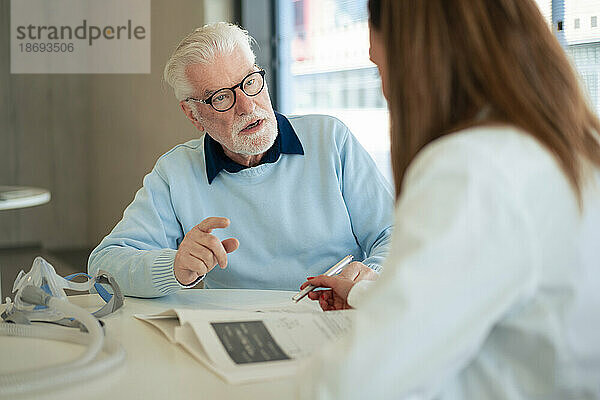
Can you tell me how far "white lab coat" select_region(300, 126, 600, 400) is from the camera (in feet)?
1.87

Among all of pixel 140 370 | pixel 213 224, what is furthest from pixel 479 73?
pixel 213 224

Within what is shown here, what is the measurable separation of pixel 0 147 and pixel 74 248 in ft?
2.45

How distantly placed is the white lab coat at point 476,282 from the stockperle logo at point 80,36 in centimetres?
348

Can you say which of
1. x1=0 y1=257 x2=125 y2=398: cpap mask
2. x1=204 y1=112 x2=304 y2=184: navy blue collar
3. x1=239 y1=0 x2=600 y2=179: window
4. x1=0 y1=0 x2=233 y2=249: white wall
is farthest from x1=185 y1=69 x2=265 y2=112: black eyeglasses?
x1=0 y1=0 x2=233 y2=249: white wall

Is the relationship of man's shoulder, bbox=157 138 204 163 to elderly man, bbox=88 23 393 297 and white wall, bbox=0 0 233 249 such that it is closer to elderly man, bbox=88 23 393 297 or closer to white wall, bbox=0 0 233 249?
elderly man, bbox=88 23 393 297

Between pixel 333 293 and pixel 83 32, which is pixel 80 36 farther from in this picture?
pixel 333 293

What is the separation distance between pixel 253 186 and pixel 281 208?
10cm

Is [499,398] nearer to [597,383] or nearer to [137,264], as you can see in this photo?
[597,383]

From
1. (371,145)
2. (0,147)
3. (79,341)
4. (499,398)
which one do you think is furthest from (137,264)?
(0,147)

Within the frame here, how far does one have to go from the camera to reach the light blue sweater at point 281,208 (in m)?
1.78

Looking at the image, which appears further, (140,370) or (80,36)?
(80,36)

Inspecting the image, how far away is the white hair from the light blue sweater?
9.0 inches

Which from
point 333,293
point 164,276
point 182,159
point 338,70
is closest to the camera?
point 333,293

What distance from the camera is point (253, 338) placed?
968mm
